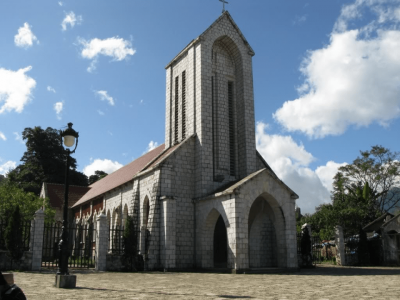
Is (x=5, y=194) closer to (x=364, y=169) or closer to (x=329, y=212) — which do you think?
(x=329, y=212)

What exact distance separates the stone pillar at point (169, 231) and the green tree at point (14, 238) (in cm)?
739

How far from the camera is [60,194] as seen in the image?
150 ft

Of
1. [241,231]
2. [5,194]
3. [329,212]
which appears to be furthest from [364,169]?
[5,194]

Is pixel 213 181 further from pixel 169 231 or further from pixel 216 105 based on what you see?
pixel 216 105

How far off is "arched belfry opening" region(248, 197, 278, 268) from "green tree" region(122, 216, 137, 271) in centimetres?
685

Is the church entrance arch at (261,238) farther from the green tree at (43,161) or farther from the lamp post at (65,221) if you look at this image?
the green tree at (43,161)

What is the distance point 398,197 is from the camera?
4747cm

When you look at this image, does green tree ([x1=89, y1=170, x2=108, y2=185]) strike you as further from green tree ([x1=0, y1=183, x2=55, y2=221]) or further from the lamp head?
the lamp head

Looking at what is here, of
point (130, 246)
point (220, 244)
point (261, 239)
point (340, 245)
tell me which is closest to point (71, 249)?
point (130, 246)

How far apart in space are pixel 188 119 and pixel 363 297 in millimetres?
17648

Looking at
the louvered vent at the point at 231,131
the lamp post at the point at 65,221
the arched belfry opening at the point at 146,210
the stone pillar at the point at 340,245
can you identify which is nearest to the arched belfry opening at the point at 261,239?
the louvered vent at the point at 231,131

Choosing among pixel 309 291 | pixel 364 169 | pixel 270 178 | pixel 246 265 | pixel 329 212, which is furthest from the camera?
pixel 364 169

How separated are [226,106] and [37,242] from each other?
13.7 m

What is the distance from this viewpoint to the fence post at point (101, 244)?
66.9 feet
